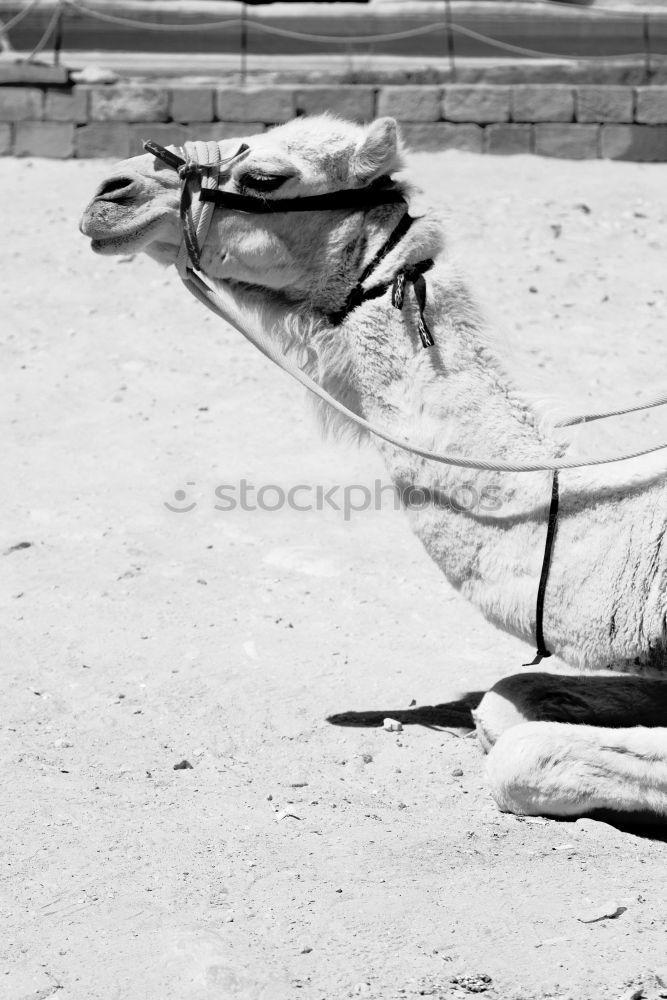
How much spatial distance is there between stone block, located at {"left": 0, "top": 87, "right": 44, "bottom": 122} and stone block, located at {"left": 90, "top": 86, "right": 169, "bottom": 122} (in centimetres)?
55

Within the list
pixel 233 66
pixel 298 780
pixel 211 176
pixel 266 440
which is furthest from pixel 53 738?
pixel 233 66

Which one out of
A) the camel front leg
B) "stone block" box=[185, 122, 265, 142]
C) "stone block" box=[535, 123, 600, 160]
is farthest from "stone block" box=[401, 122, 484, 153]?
the camel front leg

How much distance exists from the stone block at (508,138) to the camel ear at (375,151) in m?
8.75

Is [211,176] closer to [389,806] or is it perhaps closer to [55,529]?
[389,806]

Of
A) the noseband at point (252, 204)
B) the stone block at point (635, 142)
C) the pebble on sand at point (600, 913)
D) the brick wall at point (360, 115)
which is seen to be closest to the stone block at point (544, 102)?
the brick wall at point (360, 115)

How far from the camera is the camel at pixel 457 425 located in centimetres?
389

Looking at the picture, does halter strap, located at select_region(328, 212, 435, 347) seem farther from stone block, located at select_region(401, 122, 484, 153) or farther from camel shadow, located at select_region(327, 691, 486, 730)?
stone block, located at select_region(401, 122, 484, 153)

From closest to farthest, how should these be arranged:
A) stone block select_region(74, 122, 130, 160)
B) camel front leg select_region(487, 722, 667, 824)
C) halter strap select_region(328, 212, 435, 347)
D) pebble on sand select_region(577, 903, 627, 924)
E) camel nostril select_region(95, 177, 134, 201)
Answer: pebble on sand select_region(577, 903, 627, 924) → camel front leg select_region(487, 722, 667, 824) → halter strap select_region(328, 212, 435, 347) → camel nostril select_region(95, 177, 134, 201) → stone block select_region(74, 122, 130, 160)

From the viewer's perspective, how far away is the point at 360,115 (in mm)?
12438

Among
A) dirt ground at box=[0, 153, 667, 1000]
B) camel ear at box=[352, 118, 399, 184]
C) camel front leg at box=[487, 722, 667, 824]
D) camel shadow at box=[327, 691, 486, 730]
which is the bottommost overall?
camel shadow at box=[327, 691, 486, 730]

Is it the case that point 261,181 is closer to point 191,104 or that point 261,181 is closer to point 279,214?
point 279,214

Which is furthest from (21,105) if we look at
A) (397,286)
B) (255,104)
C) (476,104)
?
(397,286)

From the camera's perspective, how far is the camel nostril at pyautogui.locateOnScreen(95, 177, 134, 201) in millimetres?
4293

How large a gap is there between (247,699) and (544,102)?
9113 mm
